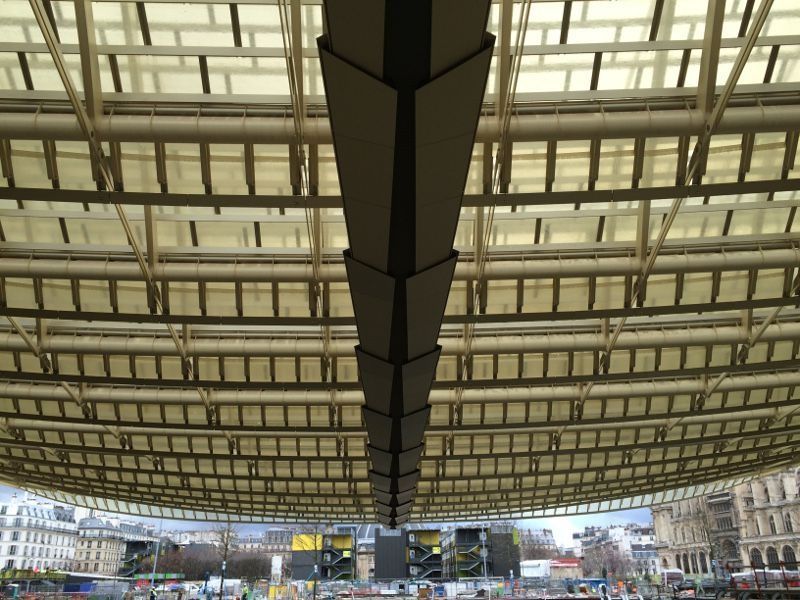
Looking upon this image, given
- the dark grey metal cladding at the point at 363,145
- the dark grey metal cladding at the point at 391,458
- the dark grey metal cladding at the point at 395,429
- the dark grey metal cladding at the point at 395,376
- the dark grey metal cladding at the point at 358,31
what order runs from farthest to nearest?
1. the dark grey metal cladding at the point at 391,458
2. the dark grey metal cladding at the point at 395,429
3. the dark grey metal cladding at the point at 395,376
4. the dark grey metal cladding at the point at 363,145
5. the dark grey metal cladding at the point at 358,31

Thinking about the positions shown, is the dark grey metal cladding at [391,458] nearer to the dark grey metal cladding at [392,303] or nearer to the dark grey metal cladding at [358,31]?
the dark grey metal cladding at [392,303]

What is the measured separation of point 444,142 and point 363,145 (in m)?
0.97

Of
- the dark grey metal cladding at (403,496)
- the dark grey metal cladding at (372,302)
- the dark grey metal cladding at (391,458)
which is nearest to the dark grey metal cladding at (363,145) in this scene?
the dark grey metal cladding at (372,302)

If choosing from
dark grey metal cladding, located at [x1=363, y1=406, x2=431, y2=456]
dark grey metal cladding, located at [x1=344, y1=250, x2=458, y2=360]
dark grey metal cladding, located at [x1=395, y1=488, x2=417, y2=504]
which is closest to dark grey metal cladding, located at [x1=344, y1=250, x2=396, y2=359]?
dark grey metal cladding, located at [x1=344, y1=250, x2=458, y2=360]

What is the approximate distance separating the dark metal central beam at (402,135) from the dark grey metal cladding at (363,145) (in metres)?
0.01

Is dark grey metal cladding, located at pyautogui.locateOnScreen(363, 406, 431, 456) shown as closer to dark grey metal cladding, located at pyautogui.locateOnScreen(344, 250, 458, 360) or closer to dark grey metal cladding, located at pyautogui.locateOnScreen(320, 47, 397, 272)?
dark grey metal cladding, located at pyautogui.locateOnScreen(344, 250, 458, 360)

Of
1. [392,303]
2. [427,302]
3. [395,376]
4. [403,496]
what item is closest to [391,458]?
[395,376]

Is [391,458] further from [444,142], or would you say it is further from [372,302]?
[444,142]

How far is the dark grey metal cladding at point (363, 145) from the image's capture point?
6867mm

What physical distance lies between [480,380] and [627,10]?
16300 mm

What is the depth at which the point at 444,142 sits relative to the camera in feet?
25.6

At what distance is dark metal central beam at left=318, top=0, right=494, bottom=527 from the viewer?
6215 mm

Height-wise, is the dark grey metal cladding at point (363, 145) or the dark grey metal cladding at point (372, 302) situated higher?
the dark grey metal cladding at point (363, 145)

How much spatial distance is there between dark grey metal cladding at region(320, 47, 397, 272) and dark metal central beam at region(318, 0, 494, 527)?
0.05 ft
